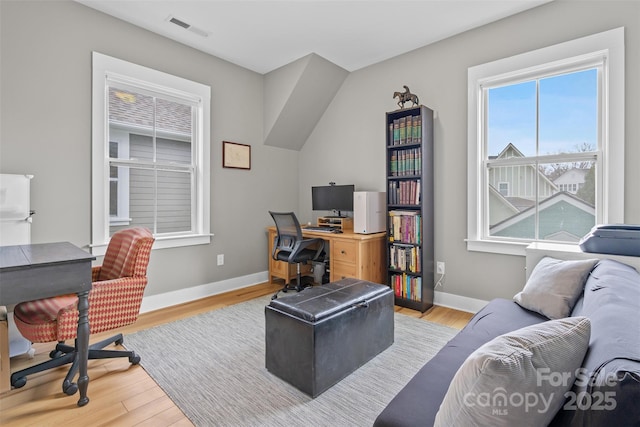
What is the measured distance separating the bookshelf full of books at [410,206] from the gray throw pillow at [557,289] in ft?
4.09

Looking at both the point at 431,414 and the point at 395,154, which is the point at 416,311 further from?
the point at 431,414

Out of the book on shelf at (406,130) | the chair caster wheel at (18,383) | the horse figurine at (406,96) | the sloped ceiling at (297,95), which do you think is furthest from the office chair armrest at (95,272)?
the horse figurine at (406,96)

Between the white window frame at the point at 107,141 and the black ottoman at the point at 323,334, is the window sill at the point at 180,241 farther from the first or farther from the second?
the black ottoman at the point at 323,334

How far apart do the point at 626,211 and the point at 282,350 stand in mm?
2654

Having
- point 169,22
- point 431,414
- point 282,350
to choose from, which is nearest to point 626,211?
point 431,414

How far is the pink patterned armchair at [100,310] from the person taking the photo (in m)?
1.68

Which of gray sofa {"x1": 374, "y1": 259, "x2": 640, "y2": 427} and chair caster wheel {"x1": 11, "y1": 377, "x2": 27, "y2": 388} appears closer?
gray sofa {"x1": 374, "y1": 259, "x2": 640, "y2": 427}

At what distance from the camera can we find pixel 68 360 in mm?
1948

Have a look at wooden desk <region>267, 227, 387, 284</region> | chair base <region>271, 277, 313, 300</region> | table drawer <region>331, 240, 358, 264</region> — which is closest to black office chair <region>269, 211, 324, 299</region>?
chair base <region>271, 277, 313, 300</region>

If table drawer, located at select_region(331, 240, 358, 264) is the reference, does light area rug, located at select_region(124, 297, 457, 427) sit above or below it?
below

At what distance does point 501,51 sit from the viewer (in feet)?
9.18

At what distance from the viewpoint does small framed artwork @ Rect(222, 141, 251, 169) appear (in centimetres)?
366

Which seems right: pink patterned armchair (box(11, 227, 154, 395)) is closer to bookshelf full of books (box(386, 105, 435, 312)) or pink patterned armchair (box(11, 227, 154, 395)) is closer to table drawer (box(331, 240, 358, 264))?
table drawer (box(331, 240, 358, 264))

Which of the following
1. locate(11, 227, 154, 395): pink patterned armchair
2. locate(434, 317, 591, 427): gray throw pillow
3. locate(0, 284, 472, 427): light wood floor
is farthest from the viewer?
locate(11, 227, 154, 395): pink patterned armchair
